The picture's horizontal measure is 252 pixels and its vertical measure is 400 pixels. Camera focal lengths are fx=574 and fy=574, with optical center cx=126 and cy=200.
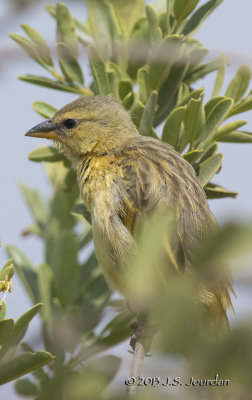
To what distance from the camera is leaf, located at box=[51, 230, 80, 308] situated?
11.4 feet

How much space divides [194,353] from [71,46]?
2.86 metres

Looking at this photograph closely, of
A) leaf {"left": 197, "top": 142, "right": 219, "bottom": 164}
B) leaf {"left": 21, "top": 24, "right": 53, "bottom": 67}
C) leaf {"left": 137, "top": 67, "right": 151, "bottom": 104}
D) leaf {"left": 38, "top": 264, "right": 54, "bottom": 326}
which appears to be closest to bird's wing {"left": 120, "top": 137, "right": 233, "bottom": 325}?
leaf {"left": 197, "top": 142, "right": 219, "bottom": 164}

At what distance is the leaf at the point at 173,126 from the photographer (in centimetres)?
325

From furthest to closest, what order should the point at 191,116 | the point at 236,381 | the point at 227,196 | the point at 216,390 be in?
the point at 227,196
the point at 191,116
the point at 216,390
the point at 236,381

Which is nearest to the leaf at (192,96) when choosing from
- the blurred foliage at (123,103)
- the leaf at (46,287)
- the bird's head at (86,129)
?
the blurred foliage at (123,103)

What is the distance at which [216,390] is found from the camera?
4.72ft

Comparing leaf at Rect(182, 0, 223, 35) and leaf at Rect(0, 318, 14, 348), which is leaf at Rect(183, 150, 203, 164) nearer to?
leaf at Rect(182, 0, 223, 35)

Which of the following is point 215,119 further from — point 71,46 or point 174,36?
point 71,46

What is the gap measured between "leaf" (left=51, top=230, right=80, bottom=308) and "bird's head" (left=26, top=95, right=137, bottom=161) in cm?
80

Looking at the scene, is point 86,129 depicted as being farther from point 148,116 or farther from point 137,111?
point 148,116

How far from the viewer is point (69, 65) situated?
12.3 feet

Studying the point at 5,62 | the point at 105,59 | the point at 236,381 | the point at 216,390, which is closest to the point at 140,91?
the point at 105,59

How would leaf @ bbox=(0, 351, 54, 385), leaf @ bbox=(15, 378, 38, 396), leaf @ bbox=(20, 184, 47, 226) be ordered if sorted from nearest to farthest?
leaf @ bbox=(0, 351, 54, 385) < leaf @ bbox=(15, 378, 38, 396) < leaf @ bbox=(20, 184, 47, 226)

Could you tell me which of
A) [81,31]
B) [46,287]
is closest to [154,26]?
[81,31]
